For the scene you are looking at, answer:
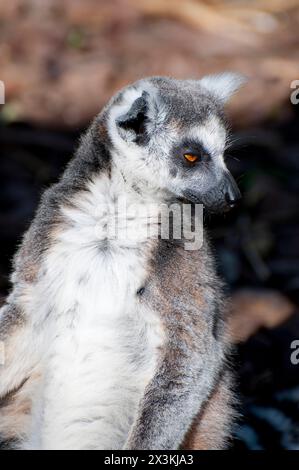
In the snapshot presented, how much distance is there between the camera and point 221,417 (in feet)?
16.8

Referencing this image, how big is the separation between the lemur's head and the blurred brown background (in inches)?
75.8

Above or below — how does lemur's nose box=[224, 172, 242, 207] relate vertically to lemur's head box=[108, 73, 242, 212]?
below

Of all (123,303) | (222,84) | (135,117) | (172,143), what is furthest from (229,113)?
(123,303)

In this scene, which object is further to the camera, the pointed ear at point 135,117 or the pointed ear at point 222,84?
the pointed ear at point 222,84

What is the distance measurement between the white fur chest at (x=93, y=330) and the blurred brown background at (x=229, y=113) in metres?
1.32

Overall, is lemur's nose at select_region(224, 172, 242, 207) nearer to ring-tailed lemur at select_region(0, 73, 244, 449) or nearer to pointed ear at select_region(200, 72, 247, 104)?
ring-tailed lemur at select_region(0, 73, 244, 449)

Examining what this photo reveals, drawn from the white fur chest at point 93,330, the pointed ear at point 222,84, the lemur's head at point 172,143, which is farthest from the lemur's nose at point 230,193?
the pointed ear at point 222,84

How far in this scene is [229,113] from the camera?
1120 centimetres

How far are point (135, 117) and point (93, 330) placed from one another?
4.12 feet

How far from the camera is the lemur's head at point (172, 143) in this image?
4867mm

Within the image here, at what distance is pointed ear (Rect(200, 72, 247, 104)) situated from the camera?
5613 mm

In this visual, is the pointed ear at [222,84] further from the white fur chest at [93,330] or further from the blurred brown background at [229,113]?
the blurred brown background at [229,113]

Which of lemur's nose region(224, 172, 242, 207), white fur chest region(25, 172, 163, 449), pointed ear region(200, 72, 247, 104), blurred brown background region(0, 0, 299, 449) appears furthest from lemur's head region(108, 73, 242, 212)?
blurred brown background region(0, 0, 299, 449)

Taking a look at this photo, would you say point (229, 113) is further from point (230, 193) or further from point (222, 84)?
point (230, 193)
